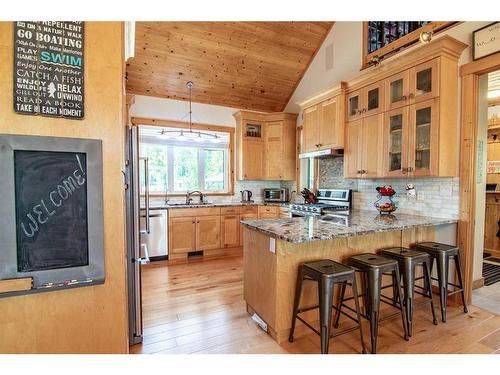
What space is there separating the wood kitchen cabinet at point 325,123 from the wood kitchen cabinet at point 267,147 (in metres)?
0.73

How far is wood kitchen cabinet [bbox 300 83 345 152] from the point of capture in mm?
3613

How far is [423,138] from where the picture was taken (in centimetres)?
268

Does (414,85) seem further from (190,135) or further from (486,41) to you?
(190,135)

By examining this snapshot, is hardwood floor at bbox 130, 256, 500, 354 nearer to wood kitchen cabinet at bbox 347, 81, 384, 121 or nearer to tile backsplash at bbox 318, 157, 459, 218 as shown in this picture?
tile backsplash at bbox 318, 157, 459, 218

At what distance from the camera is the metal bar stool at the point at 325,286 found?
5.71ft

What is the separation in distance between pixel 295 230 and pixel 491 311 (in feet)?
A: 7.18

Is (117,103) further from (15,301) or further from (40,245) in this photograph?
(15,301)

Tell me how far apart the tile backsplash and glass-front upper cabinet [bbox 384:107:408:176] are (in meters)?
0.32

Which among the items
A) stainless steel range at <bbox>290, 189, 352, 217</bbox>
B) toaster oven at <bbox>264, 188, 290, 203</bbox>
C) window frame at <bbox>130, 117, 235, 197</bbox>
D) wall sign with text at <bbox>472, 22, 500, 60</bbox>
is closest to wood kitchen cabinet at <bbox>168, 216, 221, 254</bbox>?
window frame at <bbox>130, 117, 235, 197</bbox>

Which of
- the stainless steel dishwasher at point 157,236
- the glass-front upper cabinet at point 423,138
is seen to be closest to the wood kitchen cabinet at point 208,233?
the stainless steel dishwasher at point 157,236

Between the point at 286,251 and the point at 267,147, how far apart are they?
3312 mm

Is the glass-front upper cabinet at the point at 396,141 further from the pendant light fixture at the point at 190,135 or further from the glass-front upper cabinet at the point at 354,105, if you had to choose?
the pendant light fixture at the point at 190,135
